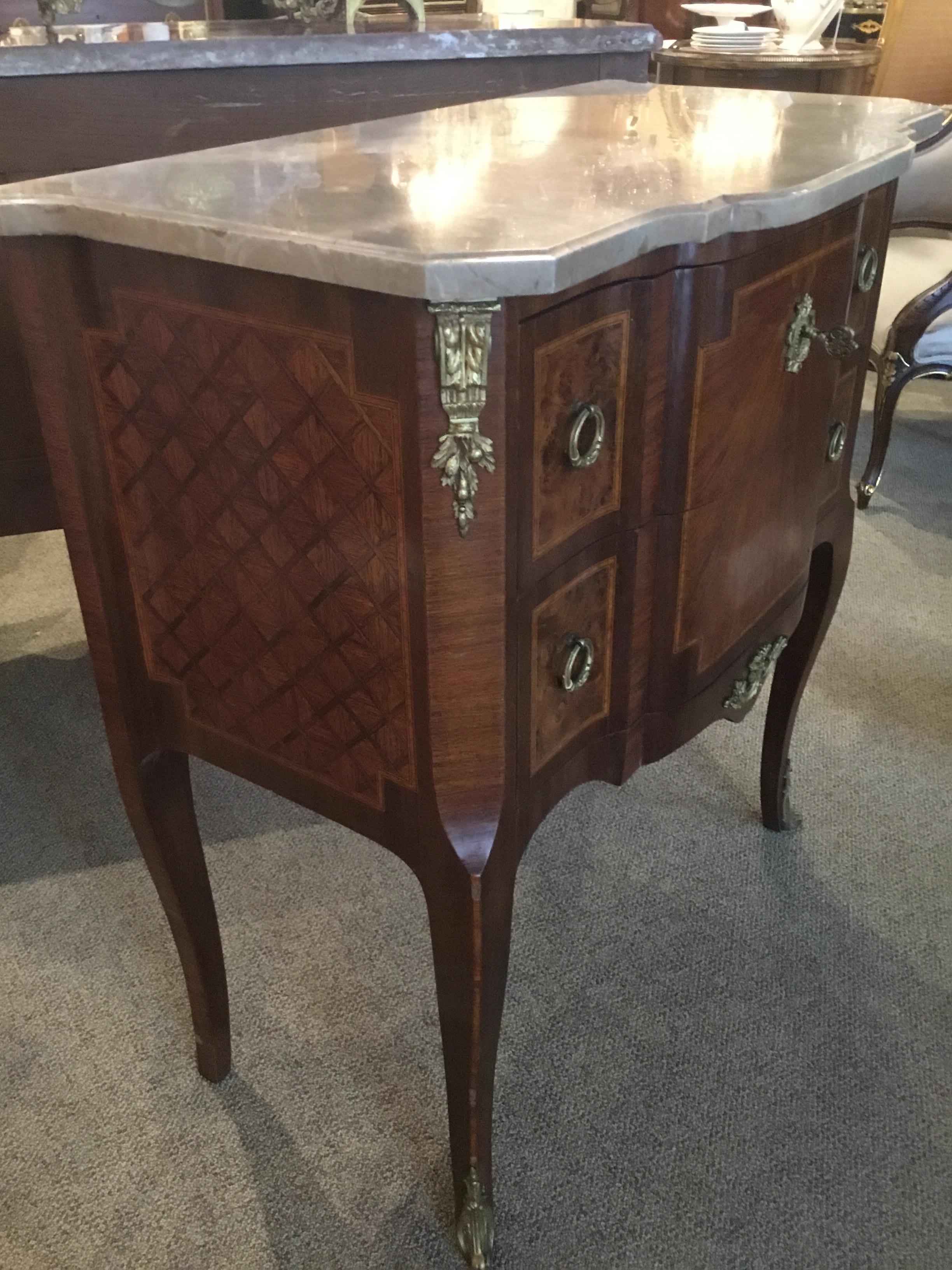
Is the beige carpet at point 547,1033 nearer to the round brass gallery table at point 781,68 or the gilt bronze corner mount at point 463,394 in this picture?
the gilt bronze corner mount at point 463,394

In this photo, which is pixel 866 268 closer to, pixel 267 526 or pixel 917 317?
pixel 267 526

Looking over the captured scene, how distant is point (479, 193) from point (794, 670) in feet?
2.61

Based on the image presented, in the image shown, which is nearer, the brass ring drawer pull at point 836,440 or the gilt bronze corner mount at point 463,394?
the gilt bronze corner mount at point 463,394

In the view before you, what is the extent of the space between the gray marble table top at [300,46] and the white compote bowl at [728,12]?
1.85 m

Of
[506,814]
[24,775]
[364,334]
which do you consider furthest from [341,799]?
[24,775]

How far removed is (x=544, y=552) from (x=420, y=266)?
0.23m

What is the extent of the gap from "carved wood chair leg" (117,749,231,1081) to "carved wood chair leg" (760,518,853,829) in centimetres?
68

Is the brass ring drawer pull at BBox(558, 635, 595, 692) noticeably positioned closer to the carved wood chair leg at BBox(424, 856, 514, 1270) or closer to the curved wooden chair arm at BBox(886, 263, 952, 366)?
the carved wood chair leg at BBox(424, 856, 514, 1270)

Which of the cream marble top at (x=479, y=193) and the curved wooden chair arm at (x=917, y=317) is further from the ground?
the cream marble top at (x=479, y=193)

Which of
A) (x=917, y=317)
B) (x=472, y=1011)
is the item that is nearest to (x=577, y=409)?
(x=472, y=1011)

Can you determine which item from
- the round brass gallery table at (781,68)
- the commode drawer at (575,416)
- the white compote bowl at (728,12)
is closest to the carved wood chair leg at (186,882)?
the commode drawer at (575,416)

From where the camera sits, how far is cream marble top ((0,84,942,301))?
22.6 inches

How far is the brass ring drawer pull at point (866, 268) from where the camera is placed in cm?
97

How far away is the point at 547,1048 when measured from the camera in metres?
1.15
